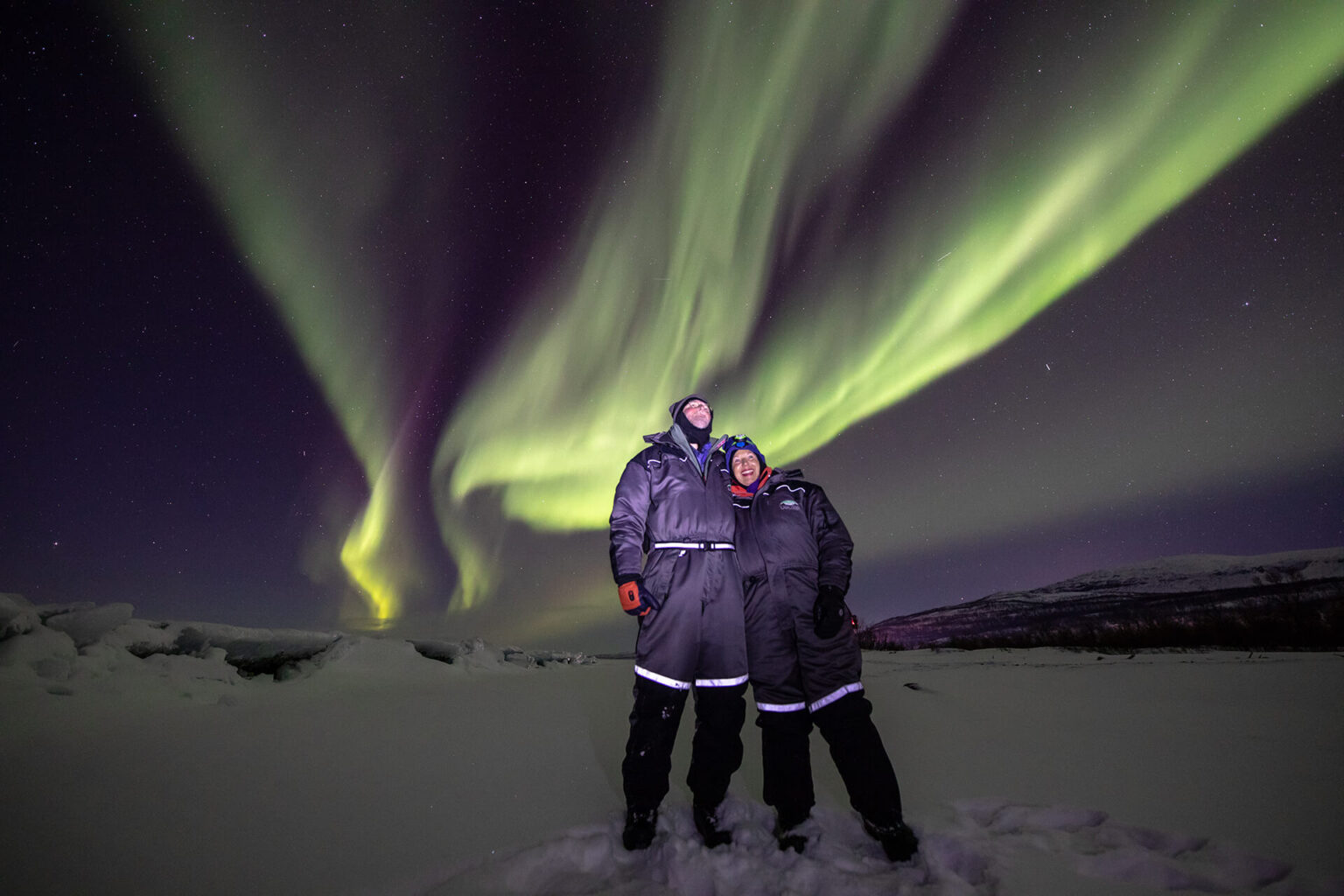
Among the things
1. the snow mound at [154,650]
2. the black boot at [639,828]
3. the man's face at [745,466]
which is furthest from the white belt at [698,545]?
the snow mound at [154,650]

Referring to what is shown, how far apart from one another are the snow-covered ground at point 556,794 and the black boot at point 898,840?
8 cm

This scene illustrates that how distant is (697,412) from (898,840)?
285 cm

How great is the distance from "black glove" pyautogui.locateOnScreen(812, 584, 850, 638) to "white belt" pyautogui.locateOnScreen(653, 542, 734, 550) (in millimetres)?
684

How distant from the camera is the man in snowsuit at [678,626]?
2916mm

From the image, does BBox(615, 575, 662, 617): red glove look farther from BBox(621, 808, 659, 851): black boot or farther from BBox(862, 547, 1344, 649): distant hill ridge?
BBox(862, 547, 1344, 649): distant hill ridge

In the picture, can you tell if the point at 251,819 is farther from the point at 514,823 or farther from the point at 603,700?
the point at 603,700

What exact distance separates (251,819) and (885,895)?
125 inches

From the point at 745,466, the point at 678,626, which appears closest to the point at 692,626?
the point at 678,626

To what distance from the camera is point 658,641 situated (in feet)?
10.2

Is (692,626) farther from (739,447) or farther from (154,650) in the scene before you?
(154,650)

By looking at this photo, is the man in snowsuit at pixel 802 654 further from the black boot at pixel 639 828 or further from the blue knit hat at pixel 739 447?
the black boot at pixel 639 828

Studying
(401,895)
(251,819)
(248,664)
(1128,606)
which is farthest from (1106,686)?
(1128,606)

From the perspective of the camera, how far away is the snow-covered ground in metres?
2.18

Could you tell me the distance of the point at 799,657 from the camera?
126 inches
